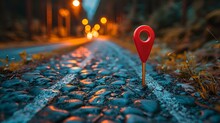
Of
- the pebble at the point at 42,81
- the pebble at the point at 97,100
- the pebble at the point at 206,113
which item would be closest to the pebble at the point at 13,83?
the pebble at the point at 42,81

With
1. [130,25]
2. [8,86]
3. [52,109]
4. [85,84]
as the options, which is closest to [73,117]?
[52,109]

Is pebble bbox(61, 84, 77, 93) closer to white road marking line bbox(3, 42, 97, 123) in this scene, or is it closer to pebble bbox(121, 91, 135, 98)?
white road marking line bbox(3, 42, 97, 123)

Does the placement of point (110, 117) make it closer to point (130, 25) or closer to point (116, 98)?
point (116, 98)

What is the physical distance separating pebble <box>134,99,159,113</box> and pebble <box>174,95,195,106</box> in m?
0.41

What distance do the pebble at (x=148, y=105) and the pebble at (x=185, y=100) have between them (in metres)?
0.41

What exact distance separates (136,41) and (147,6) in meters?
35.4

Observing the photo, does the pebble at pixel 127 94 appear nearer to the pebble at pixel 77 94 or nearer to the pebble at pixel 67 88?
the pebble at pixel 77 94

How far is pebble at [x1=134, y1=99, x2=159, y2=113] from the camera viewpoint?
102 inches

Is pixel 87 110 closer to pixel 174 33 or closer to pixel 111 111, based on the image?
pixel 111 111

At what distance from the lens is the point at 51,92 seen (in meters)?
3.23

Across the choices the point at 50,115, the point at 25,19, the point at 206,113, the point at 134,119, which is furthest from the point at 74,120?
the point at 25,19

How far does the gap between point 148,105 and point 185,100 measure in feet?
2.19

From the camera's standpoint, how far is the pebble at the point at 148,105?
260 cm

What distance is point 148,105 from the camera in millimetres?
2713
